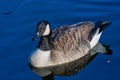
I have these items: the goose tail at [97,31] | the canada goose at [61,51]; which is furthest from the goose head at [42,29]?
the goose tail at [97,31]

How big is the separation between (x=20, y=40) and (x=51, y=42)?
1180mm

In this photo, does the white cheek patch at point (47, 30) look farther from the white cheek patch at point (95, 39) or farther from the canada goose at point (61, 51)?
the white cheek patch at point (95, 39)

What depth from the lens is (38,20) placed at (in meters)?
13.6

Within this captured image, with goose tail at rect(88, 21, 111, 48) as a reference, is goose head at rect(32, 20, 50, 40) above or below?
above

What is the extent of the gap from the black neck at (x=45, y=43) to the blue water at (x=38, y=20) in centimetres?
52

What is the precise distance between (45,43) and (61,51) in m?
0.45

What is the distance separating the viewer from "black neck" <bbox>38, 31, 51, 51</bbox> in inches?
456

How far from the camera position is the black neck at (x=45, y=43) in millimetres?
11592

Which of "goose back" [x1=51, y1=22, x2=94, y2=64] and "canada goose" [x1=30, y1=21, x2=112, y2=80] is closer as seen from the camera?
"canada goose" [x1=30, y1=21, x2=112, y2=80]

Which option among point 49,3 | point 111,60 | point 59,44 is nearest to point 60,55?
point 59,44

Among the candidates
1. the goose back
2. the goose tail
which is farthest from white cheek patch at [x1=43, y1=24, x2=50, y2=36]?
the goose tail

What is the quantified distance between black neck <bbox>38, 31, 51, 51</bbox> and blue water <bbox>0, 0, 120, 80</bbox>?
20.4 inches

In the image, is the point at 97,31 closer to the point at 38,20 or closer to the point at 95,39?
the point at 95,39

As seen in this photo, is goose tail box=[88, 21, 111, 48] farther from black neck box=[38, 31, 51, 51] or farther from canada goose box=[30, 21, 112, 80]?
black neck box=[38, 31, 51, 51]
